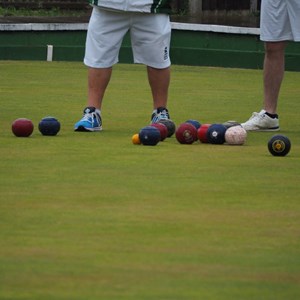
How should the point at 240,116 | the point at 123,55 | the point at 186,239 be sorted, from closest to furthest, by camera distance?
the point at 186,239 < the point at 240,116 < the point at 123,55

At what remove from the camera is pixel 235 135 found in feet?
26.9

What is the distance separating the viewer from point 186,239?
16.8ft

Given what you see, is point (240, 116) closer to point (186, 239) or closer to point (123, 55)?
point (186, 239)

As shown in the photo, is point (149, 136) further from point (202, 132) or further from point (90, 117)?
point (90, 117)

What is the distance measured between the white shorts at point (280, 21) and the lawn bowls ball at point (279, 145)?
208 centimetres

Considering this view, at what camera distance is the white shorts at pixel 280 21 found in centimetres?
955

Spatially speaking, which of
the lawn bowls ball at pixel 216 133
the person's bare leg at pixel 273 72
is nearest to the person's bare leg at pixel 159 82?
the person's bare leg at pixel 273 72

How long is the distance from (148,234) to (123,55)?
11.4 m

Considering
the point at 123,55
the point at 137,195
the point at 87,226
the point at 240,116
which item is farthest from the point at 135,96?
the point at 87,226

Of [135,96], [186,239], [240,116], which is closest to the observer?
[186,239]

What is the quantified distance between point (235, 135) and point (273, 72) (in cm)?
155

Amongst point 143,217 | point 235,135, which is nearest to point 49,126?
point 235,135

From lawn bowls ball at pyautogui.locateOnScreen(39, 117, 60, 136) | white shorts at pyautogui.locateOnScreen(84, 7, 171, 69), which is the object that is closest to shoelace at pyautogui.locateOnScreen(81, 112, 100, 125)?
white shorts at pyautogui.locateOnScreen(84, 7, 171, 69)

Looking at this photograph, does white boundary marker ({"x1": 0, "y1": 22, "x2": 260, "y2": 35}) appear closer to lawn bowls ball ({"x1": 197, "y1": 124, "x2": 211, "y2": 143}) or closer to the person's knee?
the person's knee
